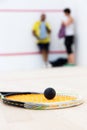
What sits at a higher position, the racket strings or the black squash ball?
the black squash ball

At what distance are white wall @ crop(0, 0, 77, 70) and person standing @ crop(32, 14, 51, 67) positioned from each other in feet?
0.49

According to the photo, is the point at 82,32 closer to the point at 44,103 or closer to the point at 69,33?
the point at 69,33

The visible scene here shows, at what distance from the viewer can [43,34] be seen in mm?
6477

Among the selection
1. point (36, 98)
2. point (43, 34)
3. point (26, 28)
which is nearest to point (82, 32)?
point (43, 34)

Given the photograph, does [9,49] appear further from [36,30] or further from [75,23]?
[75,23]

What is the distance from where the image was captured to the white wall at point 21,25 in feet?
21.4

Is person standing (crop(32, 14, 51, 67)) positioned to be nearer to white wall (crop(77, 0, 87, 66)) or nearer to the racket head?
white wall (crop(77, 0, 87, 66))

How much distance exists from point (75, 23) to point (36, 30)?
82 centimetres

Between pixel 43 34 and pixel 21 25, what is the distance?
506mm

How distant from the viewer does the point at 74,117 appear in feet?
3.43

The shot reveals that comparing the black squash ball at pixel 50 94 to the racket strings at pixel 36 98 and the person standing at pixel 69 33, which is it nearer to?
the racket strings at pixel 36 98

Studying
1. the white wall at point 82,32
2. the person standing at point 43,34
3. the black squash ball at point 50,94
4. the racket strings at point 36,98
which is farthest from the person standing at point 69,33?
the black squash ball at point 50,94

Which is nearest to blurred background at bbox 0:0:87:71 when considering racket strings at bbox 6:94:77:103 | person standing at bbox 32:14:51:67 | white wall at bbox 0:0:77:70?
white wall at bbox 0:0:77:70

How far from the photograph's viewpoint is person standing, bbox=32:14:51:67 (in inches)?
255
